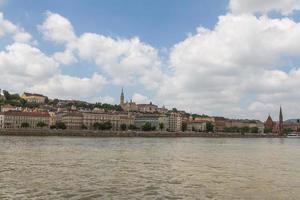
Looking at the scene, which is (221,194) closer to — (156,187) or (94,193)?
(156,187)

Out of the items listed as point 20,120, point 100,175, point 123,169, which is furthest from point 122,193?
point 20,120

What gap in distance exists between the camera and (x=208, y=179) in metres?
25.9

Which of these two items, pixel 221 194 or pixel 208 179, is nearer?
pixel 221 194

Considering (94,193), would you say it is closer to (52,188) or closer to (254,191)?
(52,188)

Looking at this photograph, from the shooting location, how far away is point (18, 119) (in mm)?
182125

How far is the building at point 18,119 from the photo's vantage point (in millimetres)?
179500

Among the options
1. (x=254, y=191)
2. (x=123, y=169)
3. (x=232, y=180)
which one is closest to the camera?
(x=254, y=191)

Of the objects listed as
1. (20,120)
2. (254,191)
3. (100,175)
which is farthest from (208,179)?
(20,120)

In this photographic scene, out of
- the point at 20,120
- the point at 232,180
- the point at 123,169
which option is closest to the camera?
the point at 232,180

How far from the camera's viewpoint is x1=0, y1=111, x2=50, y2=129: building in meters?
180

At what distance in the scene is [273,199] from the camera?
2005 cm

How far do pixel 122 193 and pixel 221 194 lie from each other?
172 inches

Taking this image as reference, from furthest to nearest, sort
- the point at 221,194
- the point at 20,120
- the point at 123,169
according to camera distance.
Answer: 1. the point at 20,120
2. the point at 123,169
3. the point at 221,194

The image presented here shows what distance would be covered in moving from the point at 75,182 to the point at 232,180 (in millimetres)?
8701
